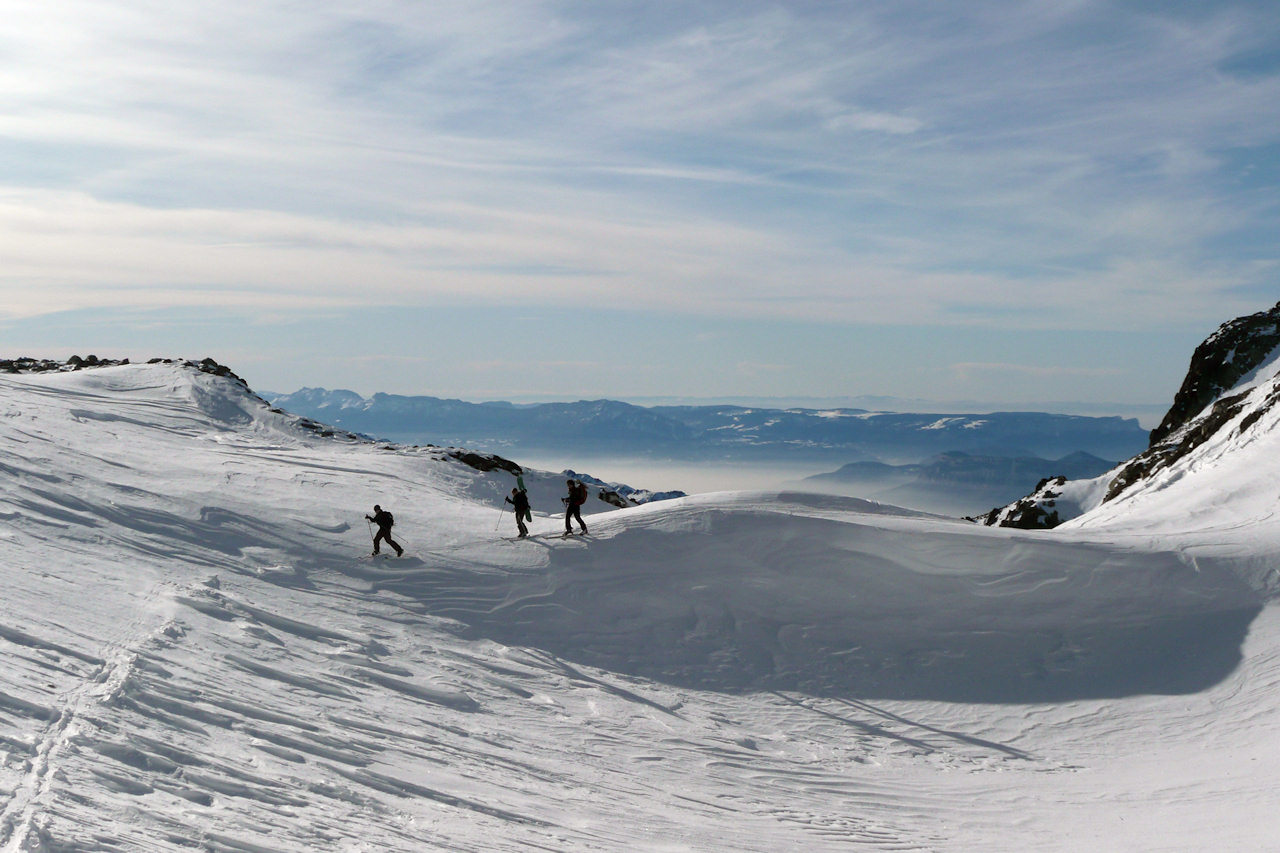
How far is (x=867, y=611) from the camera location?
738 inches

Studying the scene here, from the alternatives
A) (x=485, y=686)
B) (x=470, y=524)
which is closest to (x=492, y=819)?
(x=485, y=686)

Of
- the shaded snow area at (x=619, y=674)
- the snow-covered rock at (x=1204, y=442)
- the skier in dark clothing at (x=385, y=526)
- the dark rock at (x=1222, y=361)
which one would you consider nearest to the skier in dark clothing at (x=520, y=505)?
the shaded snow area at (x=619, y=674)

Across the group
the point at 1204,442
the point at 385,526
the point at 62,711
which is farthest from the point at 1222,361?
the point at 62,711

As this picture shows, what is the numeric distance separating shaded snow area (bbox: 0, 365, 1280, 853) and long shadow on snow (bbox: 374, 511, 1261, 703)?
0.08 meters

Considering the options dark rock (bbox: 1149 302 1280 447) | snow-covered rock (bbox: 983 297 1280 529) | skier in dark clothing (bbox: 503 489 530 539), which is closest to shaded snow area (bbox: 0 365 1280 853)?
skier in dark clothing (bbox: 503 489 530 539)

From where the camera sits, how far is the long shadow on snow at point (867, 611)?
1653 centimetres

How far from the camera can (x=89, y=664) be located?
429 inches

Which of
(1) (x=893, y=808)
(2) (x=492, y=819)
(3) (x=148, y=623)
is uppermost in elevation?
(3) (x=148, y=623)

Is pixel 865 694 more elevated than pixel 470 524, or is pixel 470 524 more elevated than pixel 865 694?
pixel 470 524

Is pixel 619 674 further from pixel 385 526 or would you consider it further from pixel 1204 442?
pixel 1204 442

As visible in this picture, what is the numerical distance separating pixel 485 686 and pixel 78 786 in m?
7.28

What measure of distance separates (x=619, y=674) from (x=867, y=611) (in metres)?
6.33

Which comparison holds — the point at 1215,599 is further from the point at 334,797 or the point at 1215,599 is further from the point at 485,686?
the point at 334,797

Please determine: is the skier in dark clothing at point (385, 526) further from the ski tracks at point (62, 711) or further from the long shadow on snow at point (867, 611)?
the ski tracks at point (62, 711)
